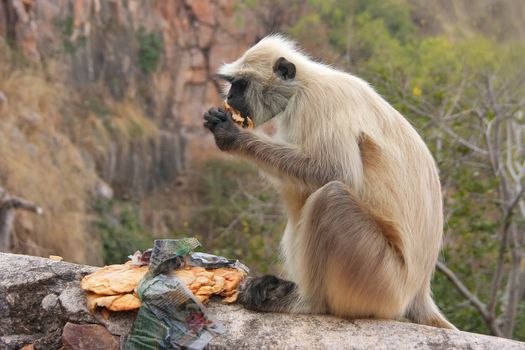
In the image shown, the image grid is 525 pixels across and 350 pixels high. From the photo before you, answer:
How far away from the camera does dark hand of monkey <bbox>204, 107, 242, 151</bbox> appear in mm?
3295

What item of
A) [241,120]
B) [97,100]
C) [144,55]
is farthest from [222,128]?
[144,55]

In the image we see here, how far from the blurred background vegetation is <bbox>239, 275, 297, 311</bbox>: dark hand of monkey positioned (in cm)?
68

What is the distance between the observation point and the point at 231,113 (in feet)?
12.0

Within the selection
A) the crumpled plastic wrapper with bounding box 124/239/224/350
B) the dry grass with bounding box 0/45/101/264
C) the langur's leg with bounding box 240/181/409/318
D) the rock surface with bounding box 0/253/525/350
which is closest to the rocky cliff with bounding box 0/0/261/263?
the dry grass with bounding box 0/45/101/264

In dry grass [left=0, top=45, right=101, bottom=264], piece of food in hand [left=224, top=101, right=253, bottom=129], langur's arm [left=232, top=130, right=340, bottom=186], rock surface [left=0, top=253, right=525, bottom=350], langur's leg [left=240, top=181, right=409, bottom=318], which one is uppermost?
piece of food in hand [left=224, top=101, right=253, bottom=129]

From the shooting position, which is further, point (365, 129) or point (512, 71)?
point (512, 71)

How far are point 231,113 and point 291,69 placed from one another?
412 mm

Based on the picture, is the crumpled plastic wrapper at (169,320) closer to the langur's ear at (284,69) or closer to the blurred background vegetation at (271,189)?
the blurred background vegetation at (271,189)

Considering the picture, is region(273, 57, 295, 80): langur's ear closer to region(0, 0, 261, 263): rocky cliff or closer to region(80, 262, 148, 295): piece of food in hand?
region(80, 262, 148, 295): piece of food in hand

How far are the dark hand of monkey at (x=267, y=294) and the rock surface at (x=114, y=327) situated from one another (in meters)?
0.05

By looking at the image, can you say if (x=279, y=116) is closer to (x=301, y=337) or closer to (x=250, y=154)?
(x=250, y=154)

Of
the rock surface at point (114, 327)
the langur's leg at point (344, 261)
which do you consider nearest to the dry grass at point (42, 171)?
the rock surface at point (114, 327)

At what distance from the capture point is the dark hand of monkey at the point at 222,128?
329cm

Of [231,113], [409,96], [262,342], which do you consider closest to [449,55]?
[409,96]
